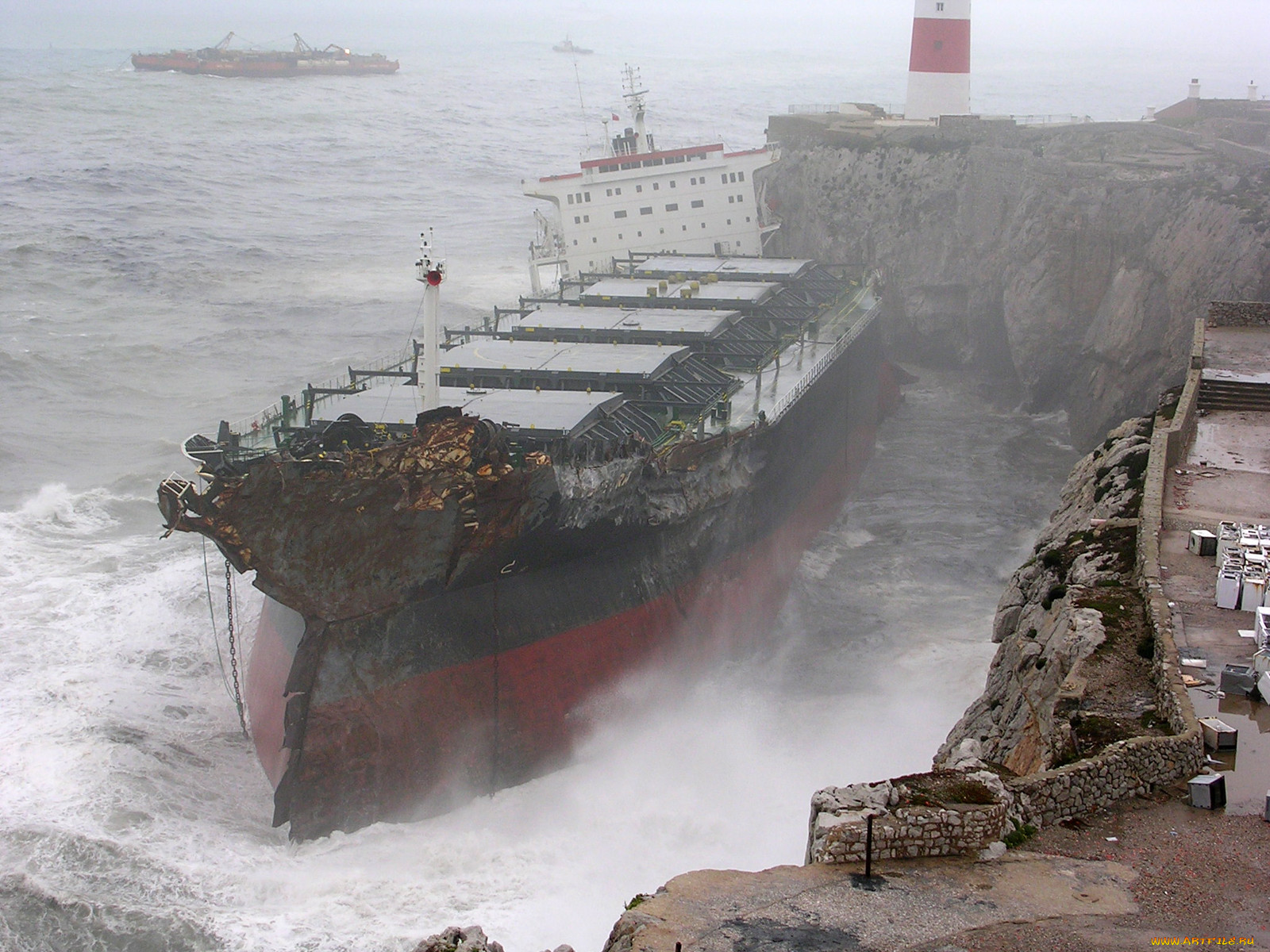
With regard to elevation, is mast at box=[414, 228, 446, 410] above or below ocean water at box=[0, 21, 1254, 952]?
above

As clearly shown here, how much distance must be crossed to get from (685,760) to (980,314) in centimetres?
2836

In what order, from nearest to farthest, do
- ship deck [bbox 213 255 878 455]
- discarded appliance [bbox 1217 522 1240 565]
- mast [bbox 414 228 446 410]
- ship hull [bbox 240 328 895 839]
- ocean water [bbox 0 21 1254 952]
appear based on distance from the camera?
1. discarded appliance [bbox 1217 522 1240 565]
2. ocean water [bbox 0 21 1254 952]
3. ship hull [bbox 240 328 895 839]
4. mast [bbox 414 228 446 410]
5. ship deck [bbox 213 255 878 455]

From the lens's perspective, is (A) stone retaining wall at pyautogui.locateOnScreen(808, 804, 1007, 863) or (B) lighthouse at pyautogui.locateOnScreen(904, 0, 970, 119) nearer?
(A) stone retaining wall at pyautogui.locateOnScreen(808, 804, 1007, 863)

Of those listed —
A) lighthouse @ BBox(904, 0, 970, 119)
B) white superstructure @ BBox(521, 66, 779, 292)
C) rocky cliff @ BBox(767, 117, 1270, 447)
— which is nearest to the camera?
rocky cliff @ BBox(767, 117, 1270, 447)

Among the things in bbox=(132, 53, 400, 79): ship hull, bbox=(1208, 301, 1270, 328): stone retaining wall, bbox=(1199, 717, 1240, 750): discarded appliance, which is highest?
bbox=(132, 53, 400, 79): ship hull

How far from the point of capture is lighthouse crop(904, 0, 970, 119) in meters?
52.0

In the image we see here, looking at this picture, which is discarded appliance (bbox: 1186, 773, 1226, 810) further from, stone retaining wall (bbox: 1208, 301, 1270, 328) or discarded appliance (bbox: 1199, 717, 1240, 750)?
stone retaining wall (bbox: 1208, 301, 1270, 328)

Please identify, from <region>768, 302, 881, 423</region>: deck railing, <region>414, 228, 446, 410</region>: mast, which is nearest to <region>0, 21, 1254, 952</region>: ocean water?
<region>768, 302, 881, 423</region>: deck railing

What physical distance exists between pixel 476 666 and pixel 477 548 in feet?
6.79

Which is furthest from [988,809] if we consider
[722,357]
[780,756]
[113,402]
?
[113,402]

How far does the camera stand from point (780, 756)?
22984mm

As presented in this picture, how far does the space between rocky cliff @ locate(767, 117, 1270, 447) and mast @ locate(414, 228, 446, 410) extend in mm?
21734

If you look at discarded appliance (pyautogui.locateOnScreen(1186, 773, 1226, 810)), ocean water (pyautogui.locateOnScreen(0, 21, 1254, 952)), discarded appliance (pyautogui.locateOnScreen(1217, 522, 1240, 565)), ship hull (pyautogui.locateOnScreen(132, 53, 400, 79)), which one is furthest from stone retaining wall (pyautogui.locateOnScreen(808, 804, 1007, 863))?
ship hull (pyautogui.locateOnScreen(132, 53, 400, 79))

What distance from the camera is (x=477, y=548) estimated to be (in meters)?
22.0
